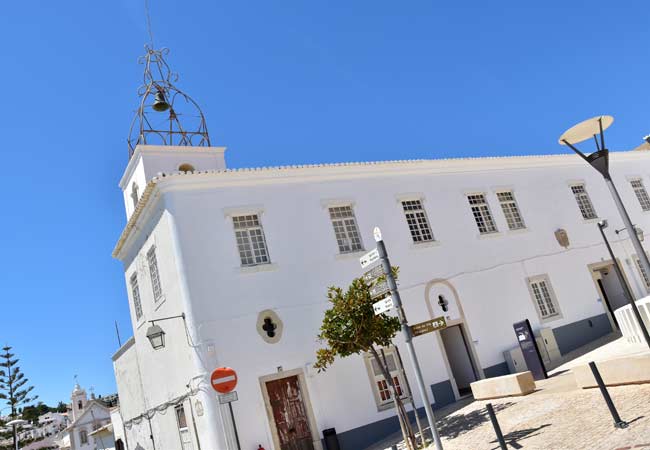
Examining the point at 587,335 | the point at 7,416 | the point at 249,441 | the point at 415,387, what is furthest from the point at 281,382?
the point at 7,416

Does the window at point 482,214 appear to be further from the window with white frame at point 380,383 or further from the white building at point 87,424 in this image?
the white building at point 87,424

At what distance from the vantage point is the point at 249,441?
12734mm

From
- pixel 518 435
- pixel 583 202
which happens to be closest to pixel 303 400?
pixel 518 435

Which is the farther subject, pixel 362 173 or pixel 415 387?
pixel 362 173

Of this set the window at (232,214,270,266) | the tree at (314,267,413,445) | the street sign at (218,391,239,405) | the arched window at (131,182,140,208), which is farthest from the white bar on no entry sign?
the arched window at (131,182,140,208)

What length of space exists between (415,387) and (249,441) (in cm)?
505

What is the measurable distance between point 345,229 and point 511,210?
7.44 metres

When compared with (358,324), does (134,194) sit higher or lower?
higher

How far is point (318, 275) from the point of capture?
15117mm

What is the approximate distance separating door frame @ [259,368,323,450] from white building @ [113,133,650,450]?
0.04m

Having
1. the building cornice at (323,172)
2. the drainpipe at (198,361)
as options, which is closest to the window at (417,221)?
the building cornice at (323,172)

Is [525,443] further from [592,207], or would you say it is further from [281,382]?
[592,207]

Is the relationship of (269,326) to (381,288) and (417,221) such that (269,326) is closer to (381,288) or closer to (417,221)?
(381,288)

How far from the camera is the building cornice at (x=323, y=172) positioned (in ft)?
47.2
